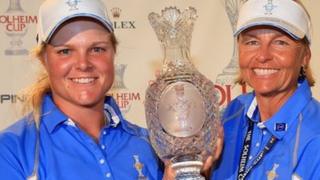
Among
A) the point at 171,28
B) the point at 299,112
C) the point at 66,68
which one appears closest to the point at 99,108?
the point at 66,68

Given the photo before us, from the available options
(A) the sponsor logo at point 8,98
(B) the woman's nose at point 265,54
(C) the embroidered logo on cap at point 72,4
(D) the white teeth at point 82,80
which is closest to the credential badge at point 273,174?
(B) the woman's nose at point 265,54

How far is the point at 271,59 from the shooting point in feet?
5.51

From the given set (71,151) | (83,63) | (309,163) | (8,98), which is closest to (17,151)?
(71,151)

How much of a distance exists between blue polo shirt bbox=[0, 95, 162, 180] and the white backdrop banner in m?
0.80

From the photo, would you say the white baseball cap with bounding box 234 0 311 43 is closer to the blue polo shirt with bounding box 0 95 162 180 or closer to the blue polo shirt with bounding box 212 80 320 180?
the blue polo shirt with bounding box 212 80 320 180

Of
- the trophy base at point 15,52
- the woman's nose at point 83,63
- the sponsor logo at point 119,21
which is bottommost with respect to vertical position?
the woman's nose at point 83,63

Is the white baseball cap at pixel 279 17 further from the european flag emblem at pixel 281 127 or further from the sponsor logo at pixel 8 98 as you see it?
the sponsor logo at pixel 8 98

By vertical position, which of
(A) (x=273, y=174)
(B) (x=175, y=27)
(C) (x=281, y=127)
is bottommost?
(A) (x=273, y=174)

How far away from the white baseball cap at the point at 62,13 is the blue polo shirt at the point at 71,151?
18 centimetres

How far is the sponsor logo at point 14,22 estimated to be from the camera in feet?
8.13

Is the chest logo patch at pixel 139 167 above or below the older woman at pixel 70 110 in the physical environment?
below

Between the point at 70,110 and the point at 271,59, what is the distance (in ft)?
1.67

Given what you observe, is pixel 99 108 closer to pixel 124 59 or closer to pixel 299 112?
pixel 299 112

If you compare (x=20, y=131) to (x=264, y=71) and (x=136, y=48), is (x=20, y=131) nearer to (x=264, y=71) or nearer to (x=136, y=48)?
(x=264, y=71)
